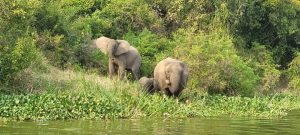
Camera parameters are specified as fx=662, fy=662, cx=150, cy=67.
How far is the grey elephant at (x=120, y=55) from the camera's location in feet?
83.8

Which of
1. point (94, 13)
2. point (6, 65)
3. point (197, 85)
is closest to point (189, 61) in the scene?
point (197, 85)

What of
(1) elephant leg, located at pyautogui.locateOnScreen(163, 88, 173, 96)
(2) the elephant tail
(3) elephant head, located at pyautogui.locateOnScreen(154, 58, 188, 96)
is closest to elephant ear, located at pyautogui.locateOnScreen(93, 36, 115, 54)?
(3) elephant head, located at pyautogui.locateOnScreen(154, 58, 188, 96)

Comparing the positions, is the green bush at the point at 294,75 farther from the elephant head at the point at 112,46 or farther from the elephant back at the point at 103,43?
the elephant back at the point at 103,43

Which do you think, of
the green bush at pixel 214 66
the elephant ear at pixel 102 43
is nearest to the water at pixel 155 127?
the green bush at pixel 214 66

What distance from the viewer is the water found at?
13.5m

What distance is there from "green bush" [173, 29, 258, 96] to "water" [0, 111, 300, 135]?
8.16 metres

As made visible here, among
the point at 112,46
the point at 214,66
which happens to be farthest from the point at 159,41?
→ the point at 112,46

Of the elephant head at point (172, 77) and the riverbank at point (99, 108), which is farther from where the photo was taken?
the elephant head at point (172, 77)

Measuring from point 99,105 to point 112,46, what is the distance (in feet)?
27.6

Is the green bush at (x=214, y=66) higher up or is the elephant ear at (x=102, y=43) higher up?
the elephant ear at (x=102, y=43)

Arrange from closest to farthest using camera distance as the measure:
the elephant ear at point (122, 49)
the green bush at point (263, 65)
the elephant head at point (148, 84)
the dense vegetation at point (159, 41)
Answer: the dense vegetation at point (159, 41)
the elephant head at point (148, 84)
the elephant ear at point (122, 49)
the green bush at point (263, 65)

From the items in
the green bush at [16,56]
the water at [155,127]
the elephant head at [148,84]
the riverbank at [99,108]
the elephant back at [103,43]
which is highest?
the elephant back at [103,43]

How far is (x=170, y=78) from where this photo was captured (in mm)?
22203

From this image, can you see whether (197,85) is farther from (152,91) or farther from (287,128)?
(287,128)
